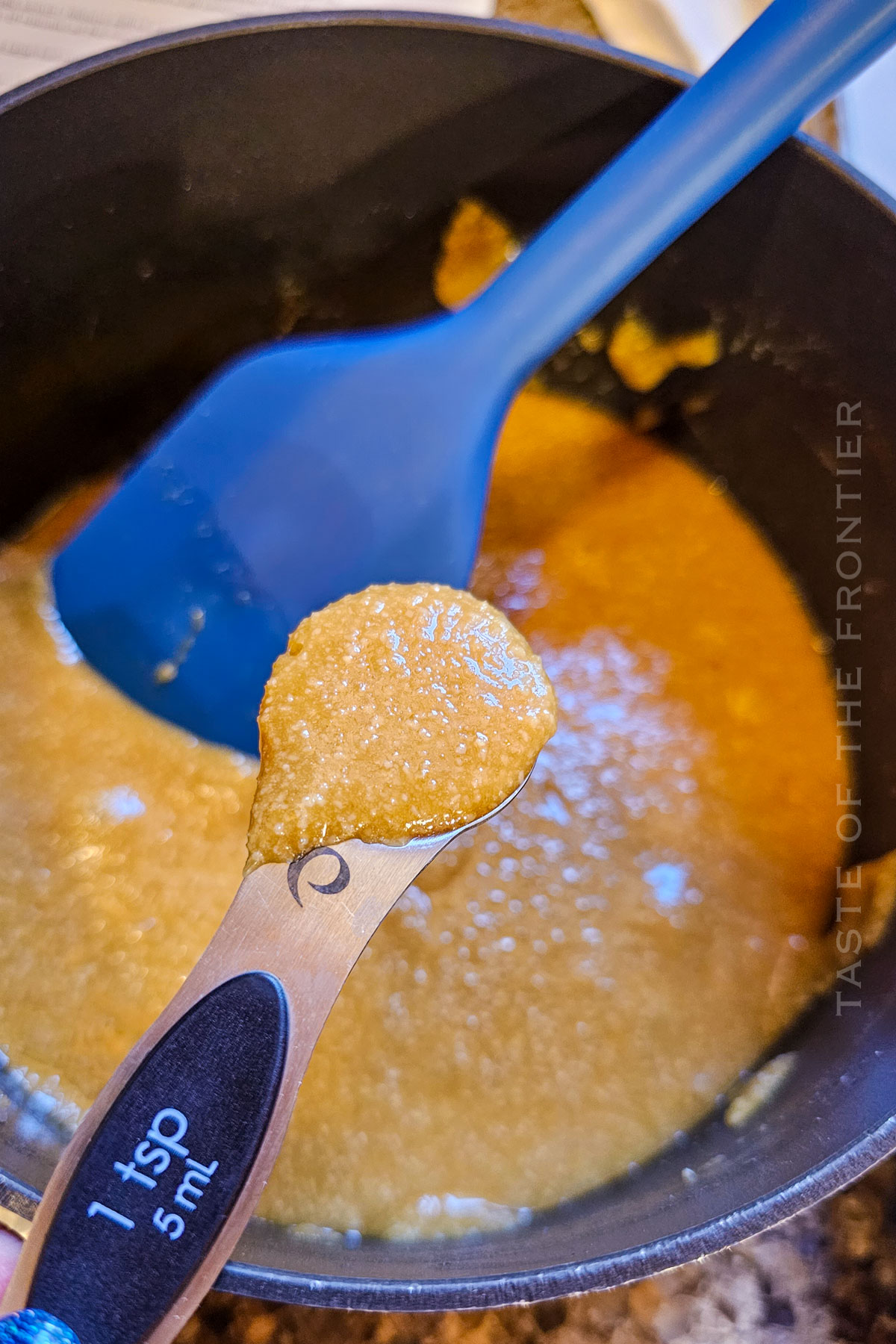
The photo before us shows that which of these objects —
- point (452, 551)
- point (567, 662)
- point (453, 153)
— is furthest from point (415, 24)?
point (567, 662)

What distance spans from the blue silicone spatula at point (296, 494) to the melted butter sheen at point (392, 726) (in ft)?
0.80

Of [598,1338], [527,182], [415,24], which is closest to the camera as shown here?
[598,1338]

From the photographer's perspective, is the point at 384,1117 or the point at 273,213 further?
the point at 273,213

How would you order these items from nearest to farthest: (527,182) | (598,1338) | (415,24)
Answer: (598,1338)
(415,24)
(527,182)

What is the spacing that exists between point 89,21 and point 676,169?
2.17 feet

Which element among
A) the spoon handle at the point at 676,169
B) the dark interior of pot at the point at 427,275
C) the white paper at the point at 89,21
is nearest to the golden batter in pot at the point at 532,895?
the dark interior of pot at the point at 427,275

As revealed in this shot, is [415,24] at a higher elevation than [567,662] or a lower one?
higher

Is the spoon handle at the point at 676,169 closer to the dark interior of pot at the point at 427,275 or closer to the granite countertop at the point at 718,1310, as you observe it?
the dark interior of pot at the point at 427,275

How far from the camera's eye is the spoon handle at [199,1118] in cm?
44

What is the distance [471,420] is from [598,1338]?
0.68 meters

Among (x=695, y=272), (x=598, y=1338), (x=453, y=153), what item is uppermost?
(x=453, y=153)

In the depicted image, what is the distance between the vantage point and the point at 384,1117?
0.70 metres

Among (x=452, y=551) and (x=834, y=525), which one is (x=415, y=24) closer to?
(x=452, y=551)

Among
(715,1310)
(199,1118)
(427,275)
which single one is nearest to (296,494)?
(427,275)
